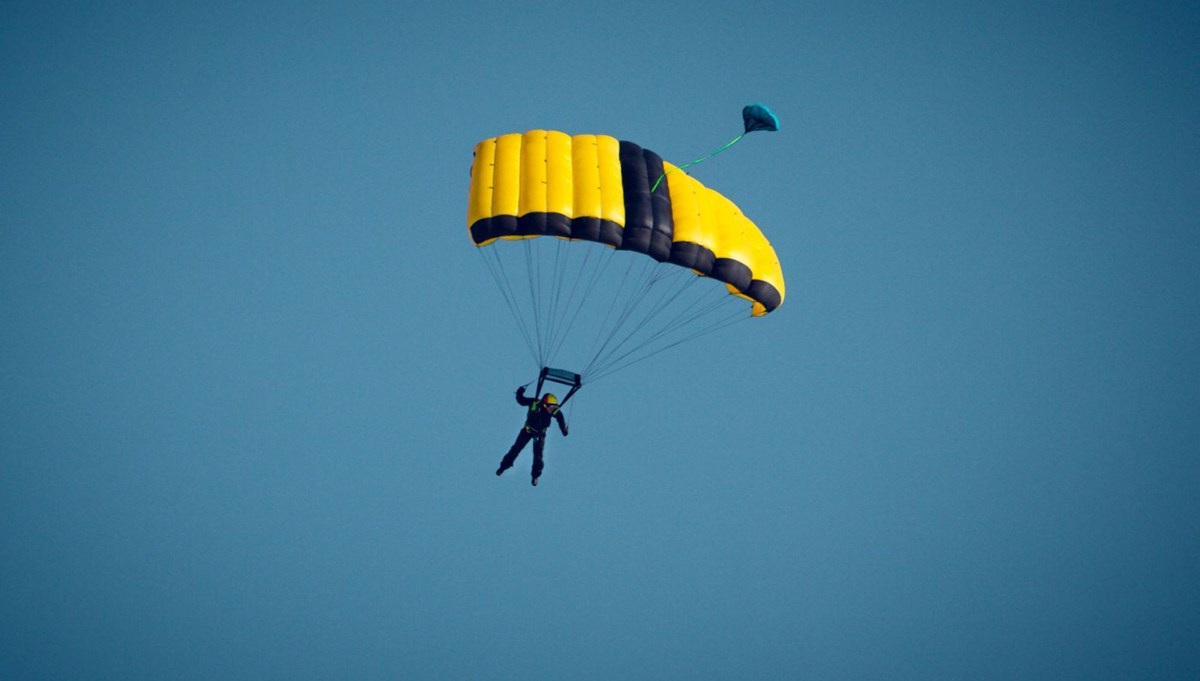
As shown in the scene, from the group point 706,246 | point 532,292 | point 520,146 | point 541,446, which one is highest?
point 520,146

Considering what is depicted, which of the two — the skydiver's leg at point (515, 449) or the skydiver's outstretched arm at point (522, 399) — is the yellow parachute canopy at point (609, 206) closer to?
the skydiver's outstretched arm at point (522, 399)

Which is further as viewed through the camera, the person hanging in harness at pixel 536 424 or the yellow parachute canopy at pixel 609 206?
the person hanging in harness at pixel 536 424

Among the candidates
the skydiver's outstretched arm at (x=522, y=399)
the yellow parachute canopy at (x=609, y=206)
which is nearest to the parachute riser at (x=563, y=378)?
the skydiver's outstretched arm at (x=522, y=399)

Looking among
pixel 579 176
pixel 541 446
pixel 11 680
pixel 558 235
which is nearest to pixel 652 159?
pixel 579 176

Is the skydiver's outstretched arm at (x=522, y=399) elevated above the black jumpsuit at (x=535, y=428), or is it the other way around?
the skydiver's outstretched arm at (x=522, y=399)

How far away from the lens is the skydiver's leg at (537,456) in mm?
17922

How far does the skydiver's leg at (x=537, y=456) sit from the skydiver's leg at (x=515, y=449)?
21 cm

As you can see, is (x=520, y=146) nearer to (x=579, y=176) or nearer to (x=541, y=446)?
(x=579, y=176)

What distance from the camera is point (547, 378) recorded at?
58.3 ft

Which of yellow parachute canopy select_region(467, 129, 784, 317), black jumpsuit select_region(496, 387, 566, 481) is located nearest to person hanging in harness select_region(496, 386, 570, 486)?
black jumpsuit select_region(496, 387, 566, 481)

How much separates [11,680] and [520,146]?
46920 millimetres

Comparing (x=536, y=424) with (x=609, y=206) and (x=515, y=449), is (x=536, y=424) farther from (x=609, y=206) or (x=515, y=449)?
(x=609, y=206)

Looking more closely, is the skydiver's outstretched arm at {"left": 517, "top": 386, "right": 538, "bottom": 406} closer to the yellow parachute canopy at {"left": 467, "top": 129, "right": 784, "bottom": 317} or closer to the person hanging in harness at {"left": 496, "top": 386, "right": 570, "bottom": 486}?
the person hanging in harness at {"left": 496, "top": 386, "right": 570, "bottom": 486}

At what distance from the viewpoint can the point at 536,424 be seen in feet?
57.8
